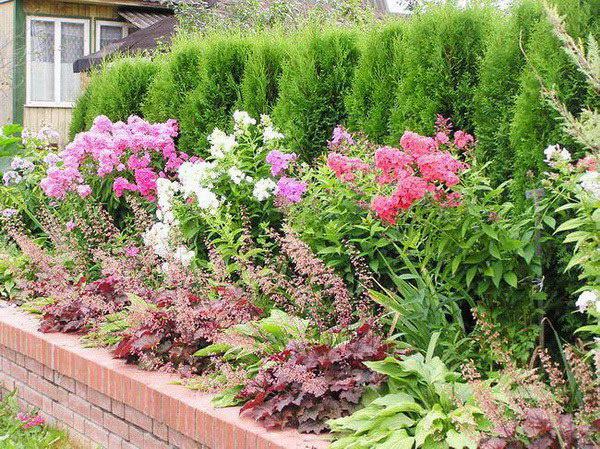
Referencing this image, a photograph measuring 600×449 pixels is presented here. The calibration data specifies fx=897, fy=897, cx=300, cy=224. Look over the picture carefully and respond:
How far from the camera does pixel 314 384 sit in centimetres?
378

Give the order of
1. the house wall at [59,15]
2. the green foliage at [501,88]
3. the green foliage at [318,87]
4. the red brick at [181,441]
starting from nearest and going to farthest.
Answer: the red brick at [181,441] → the green foliage at [501,88] → the green foliage at [318,87] → the house wall at [59,15]

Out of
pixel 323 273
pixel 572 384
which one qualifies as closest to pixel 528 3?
pixel 323 273

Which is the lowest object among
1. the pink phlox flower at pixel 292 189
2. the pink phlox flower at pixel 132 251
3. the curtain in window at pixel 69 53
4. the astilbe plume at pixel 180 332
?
the astilbe plume at pixel 180 332

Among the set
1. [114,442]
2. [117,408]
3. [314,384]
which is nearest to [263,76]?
[117,408]

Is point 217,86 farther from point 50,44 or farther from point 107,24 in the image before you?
point 107,24

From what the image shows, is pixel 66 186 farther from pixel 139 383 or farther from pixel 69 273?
pixel 139 383

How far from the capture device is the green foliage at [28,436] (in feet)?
16.5

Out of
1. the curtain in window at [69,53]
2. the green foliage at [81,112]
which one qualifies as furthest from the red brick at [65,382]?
the curtain in window at [69,53]

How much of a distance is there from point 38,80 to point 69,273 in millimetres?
15768

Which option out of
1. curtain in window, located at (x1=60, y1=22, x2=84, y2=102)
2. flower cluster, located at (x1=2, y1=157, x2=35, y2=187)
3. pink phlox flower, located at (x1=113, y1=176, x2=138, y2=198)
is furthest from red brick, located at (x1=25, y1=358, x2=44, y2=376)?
curtain in window, located at (x1=60, y1=22, x2=84, y2=102)

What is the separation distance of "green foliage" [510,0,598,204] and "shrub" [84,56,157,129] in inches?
189

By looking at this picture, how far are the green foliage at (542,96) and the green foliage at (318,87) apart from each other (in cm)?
180

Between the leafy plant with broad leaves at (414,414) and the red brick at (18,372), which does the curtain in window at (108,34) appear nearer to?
the red brick at (18,372)

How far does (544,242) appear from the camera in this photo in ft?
14.2
